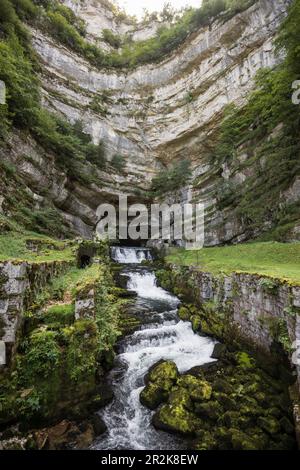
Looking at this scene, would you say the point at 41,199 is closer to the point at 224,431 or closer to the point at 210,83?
the point at 224,431

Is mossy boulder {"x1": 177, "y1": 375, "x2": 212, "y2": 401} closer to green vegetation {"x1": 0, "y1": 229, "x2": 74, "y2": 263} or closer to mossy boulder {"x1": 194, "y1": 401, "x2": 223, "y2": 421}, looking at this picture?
mossy boulder {"x1": 194, "y1": 401, "x2": 223, "y2": 421}

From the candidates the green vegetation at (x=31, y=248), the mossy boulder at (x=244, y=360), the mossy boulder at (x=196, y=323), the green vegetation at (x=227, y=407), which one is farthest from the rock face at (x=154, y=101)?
the green vegetation at (x=227, y=407)

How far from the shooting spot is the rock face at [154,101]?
19.7m

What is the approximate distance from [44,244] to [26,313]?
629 cm

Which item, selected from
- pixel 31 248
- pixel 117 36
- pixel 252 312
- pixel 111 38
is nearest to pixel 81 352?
pixel 252 312

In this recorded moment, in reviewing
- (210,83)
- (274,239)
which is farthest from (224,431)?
(210,83)

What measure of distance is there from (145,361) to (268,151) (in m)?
13.6

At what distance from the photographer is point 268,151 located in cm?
1432

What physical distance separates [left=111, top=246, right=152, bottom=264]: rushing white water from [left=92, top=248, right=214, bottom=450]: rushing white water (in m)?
7.71

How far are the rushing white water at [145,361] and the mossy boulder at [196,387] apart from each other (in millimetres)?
722

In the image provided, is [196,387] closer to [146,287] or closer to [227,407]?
[227,407]

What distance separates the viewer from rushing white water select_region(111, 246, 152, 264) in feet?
62.3

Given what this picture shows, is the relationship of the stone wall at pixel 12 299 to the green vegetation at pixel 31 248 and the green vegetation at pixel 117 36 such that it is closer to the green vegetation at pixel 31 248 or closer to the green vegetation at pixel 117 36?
the green vegetation at pixel 31 248

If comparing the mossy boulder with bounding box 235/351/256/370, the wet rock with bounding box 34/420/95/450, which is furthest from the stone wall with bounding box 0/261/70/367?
the mossy boulder with bounding box 235/351/256/370
